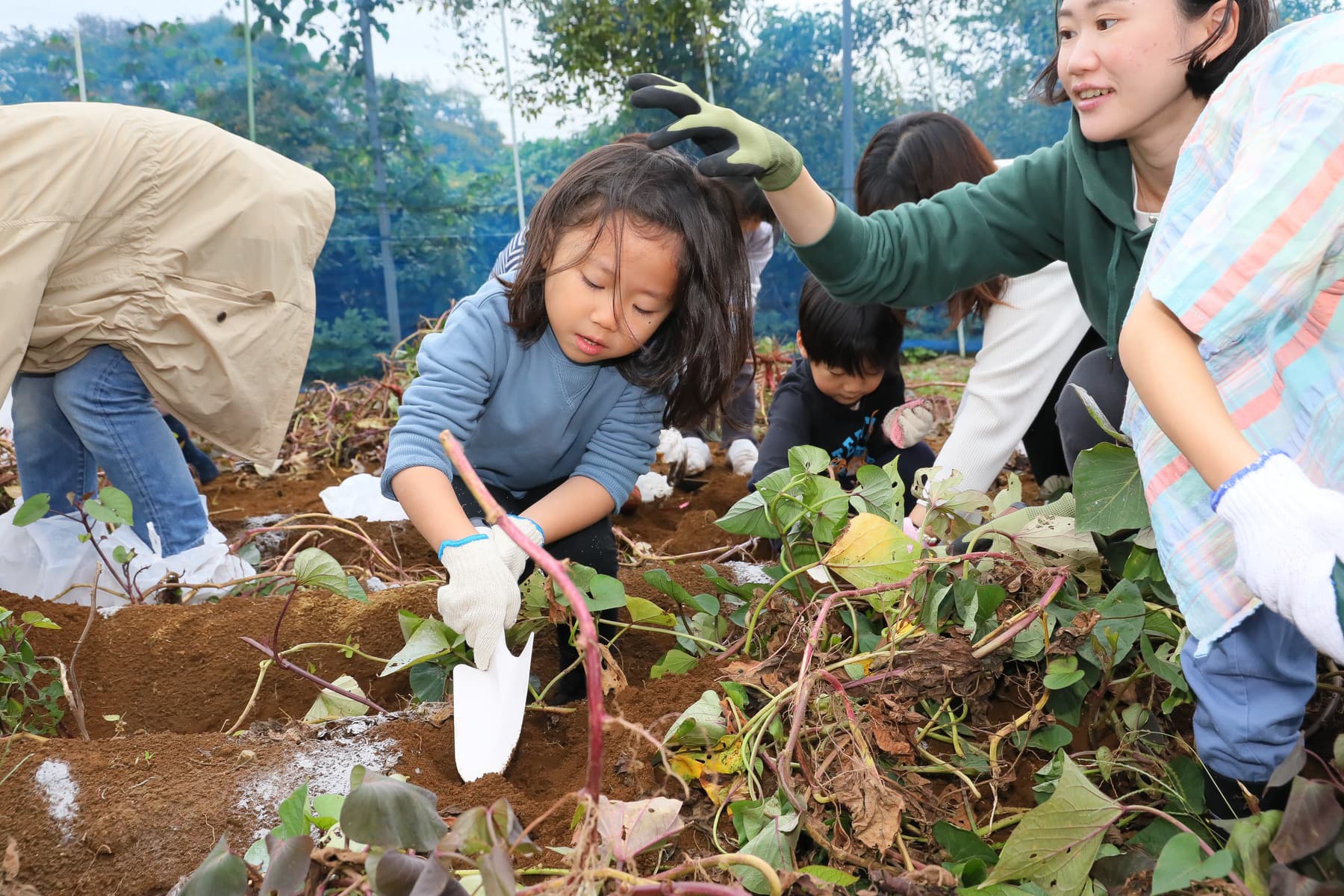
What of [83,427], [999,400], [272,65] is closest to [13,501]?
[83,427]

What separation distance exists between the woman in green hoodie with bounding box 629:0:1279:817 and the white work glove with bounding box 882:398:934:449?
58 centimetres

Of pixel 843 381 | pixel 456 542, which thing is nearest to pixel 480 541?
pixel 456 542

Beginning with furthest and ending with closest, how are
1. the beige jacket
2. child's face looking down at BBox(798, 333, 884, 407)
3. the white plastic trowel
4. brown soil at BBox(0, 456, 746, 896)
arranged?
child's face looking down at BBox(798, 333, 884, 407), the beige jacket, the white plastic trowel, brown soil at BBox(0, 456, 746, 896)

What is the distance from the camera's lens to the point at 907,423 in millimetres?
2244

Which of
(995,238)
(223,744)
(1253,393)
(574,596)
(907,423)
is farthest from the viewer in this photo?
(907,423)

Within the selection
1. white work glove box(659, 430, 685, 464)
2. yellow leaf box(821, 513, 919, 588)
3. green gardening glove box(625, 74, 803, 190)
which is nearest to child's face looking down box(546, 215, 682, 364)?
green gardening glove box(625, 74, 803, 190)

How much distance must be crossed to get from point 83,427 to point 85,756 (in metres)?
1.06

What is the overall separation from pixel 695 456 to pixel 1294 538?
7.37ft

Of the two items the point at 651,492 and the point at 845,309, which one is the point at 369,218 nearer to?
the point at 651,492

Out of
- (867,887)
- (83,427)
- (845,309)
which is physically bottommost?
(83,427)

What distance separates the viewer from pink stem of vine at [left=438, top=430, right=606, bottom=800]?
629 millimetres

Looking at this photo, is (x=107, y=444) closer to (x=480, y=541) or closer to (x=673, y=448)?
(x=480, y=541)

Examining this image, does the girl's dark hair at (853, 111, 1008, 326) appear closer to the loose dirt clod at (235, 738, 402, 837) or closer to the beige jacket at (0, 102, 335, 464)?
the beige jacket at (0, 102, 335, 464)

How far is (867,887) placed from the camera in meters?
0.92
